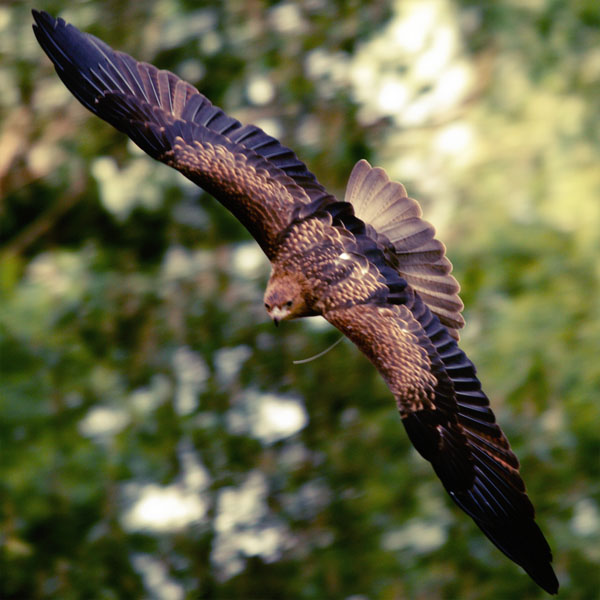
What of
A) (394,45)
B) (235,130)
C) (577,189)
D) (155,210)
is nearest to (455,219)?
(577,189)

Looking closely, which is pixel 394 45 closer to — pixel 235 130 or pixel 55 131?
pixel 55 131

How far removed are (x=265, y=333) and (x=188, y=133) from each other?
2.95m

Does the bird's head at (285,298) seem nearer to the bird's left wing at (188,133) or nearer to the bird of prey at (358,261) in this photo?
the bird of prey at (358,261)

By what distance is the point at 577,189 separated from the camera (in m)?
7.18

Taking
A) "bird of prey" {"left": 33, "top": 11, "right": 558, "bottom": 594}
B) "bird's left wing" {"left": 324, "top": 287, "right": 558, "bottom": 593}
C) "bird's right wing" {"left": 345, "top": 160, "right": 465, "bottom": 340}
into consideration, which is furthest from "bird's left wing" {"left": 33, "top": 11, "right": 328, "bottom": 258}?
"bird's left wing" {"left": 324, "top": 287, "right": 558, "bottom": 593}

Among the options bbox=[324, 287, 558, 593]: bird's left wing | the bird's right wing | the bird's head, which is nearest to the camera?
bbox=[324, 287, 558, 593]: bird's left wing

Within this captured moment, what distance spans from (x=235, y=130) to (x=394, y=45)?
3479mm

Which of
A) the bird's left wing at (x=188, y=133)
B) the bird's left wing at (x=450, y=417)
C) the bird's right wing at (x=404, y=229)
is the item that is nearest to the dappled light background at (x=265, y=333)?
the bird's right wing at (x=404, y=229)

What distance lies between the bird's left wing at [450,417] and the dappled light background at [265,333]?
2535 millimetres

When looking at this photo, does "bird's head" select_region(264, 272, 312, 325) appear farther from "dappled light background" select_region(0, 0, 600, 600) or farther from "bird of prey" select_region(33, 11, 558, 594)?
"dappled light background" select_region(0, 0, 600, 600)

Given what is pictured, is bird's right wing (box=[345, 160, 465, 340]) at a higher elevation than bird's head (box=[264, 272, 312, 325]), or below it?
higher

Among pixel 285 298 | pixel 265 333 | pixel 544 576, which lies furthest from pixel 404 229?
pixel 265 333

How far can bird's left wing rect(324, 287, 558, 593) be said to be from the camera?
13.9 ft

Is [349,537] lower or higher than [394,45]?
lower
